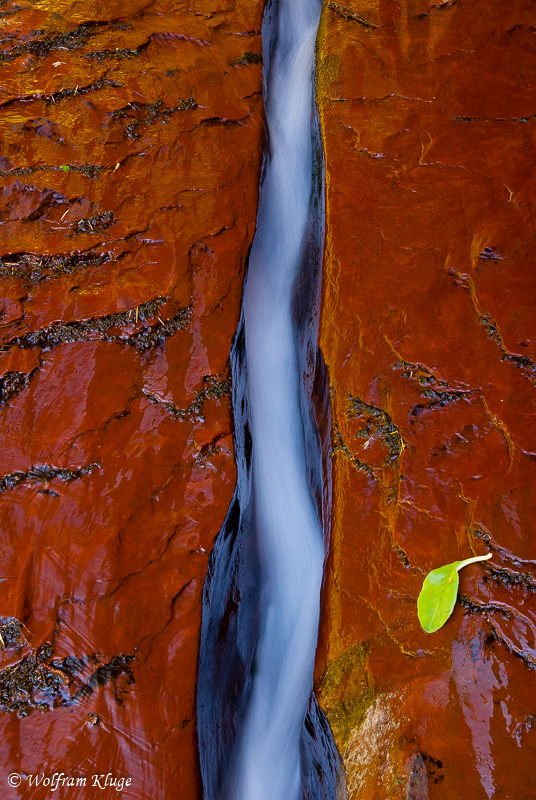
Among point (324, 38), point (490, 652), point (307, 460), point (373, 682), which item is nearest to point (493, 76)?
point (324, 38)

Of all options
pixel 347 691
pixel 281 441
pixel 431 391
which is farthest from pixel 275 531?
pixel 431 391

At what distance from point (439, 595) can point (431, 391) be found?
61cm

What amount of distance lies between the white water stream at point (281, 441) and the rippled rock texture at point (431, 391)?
23 centimetres

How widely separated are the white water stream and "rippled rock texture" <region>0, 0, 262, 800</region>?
0.19 m

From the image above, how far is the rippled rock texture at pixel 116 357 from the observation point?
1.50 m

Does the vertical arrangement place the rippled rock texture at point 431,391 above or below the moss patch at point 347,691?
above

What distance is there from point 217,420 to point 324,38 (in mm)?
1778

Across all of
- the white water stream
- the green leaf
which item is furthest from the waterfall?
the green leaf

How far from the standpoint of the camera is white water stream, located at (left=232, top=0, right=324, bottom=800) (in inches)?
70.4

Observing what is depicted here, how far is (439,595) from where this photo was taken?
1.55m

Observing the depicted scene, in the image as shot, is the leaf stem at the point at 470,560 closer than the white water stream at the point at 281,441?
Yes

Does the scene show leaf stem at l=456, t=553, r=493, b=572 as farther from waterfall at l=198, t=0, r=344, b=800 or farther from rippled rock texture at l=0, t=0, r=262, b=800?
rippled rock texture at l=0, t=0, r=262, b=800

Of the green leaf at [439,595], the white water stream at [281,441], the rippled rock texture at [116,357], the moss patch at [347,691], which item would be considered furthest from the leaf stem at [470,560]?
the rippled rock texture at [116,357]

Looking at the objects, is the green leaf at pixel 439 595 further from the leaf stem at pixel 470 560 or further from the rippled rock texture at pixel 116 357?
the rippled rock texture at pixel 116 357
